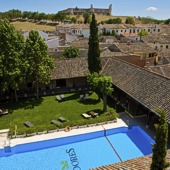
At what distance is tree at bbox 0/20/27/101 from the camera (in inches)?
1144

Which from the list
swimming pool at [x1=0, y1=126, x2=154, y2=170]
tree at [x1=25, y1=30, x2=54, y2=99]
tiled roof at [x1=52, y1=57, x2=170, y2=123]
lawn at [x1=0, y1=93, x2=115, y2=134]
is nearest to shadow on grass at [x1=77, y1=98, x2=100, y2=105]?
lawn at [x1=0, y1=93, x2=115, y2=134]

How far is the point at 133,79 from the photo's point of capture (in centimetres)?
3092

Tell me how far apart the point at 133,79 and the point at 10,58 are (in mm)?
17069

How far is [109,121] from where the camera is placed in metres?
27.2

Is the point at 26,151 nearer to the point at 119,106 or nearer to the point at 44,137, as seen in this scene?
the point at 44,137

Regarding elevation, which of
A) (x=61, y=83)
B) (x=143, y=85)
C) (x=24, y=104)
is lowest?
(x=24, y=104)

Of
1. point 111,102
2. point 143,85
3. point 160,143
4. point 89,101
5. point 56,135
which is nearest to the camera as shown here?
point 160,143

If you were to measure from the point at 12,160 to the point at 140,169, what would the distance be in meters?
12.8

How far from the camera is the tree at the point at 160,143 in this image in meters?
10.8

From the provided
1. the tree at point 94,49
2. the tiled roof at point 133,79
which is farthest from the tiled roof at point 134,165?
the tree at point 94,49

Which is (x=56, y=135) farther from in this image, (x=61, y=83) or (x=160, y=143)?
(x=160, y=143)

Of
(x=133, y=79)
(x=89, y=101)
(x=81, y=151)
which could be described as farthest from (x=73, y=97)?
(x=81, y=151)

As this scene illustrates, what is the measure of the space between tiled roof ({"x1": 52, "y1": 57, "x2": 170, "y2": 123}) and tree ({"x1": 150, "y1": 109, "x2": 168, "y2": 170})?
11070 millimetres

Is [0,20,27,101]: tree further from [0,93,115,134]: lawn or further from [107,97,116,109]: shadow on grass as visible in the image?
[107,97,116,109]: shadow on grass
